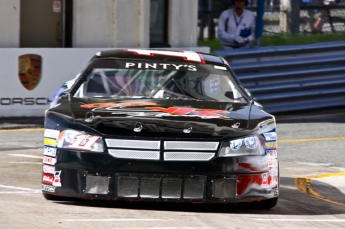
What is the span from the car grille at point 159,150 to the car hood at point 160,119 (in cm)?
7

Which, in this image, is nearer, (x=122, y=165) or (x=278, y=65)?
(x=122, y=165)

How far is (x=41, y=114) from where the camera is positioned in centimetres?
1466

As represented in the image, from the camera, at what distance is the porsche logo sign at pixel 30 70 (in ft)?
47.2

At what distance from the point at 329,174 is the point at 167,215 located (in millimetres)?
3958

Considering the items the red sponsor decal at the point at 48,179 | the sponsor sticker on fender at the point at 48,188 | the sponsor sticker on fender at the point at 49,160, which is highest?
the sponsor sticker on fender at the point at 49,160

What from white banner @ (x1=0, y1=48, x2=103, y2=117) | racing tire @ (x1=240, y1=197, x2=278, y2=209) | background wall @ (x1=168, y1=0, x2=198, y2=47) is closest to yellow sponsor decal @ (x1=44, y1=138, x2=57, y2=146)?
racing tire @ (x1=240, y1=197, x2=278, y2=209)

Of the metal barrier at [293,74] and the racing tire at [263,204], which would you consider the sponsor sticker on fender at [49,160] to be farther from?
the metal barrier at [293,74]

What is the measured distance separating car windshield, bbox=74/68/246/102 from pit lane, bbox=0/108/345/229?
109 cm

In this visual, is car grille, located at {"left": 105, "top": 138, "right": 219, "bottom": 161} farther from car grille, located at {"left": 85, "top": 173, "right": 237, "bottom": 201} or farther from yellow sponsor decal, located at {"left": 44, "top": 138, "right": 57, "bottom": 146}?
yellow sponsor decal, located at {"left": 44, "top": 138, "right": 57, "bottom": 146}

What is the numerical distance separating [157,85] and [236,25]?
9200 millimetres

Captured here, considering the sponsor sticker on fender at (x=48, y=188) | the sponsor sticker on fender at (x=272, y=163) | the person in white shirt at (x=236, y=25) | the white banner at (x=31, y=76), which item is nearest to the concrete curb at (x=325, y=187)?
the sponsor sticker on fender at (x=272, y=163)

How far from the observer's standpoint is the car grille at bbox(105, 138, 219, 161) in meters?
6.82

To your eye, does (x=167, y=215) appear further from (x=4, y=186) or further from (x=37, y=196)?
(x=4, y=186)

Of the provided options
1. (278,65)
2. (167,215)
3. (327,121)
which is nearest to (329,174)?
(167,215)
